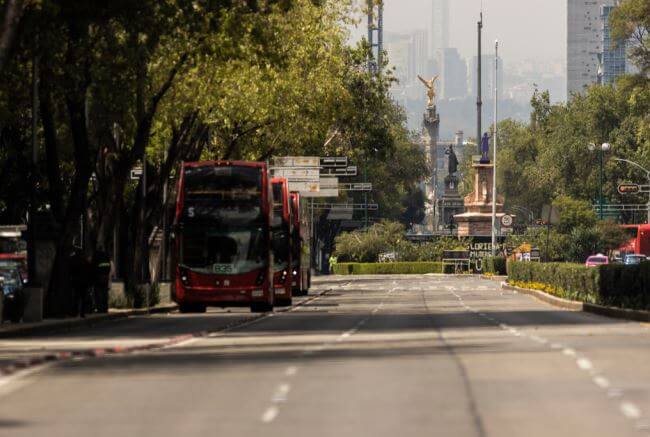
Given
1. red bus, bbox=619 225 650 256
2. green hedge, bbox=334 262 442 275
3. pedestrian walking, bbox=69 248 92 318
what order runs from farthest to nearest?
green hedge, bbox=334 262 442 275 → red bus, bbox=619 225 650 256 → pedestrian walking, bbox=69 248 92 318

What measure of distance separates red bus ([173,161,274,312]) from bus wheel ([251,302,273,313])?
833mm

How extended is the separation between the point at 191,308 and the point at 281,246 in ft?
22.8

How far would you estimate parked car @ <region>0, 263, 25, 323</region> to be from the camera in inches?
1556

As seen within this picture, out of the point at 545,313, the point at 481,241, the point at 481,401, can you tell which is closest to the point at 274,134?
the point at 545,313

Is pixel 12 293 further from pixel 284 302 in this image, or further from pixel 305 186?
pixel 305 186

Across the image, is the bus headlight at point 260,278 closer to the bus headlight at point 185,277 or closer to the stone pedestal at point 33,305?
the bus headlight at point 185,277

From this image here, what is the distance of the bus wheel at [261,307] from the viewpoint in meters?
48.6

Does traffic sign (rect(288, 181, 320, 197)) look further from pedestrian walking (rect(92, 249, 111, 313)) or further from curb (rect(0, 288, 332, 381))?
curb (rect(0, 288, 332, 381))

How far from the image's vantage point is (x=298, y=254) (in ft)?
208

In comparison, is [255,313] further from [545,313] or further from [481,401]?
[481,401]

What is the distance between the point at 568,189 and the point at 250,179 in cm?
11282

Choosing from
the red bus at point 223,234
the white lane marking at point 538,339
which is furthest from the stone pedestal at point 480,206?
the white lane marking at point 538,339

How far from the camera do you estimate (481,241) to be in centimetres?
14200

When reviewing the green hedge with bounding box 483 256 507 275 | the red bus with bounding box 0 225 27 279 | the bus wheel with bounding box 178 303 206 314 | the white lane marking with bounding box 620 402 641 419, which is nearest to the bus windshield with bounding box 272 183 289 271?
the bus wheel with bounding box 178 303 206 314
